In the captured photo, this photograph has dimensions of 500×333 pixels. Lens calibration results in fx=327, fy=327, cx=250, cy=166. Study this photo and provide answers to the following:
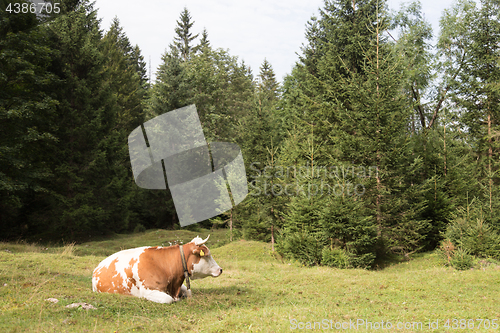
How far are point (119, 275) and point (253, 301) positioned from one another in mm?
3004

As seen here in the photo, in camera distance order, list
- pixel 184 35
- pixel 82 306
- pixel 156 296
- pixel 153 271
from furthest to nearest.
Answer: pixel 184 35 → pixel 153 271 → pixel 156 296 → pixel 82 306

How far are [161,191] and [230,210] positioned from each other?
1101 cm

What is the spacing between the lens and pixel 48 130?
805 inches

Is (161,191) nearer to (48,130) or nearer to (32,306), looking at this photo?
(48,130)

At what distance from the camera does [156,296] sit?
6.61m

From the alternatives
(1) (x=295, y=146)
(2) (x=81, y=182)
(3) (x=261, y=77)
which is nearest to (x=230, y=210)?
(1) (x=295, y=146)

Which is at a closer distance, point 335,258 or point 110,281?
point 110,281

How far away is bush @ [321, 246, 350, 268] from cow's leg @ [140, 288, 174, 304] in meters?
8.61

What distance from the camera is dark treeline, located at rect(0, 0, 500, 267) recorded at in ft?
49.4

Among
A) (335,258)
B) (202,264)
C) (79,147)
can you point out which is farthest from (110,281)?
(79,147)

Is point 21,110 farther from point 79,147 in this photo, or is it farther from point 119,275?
point 119,275

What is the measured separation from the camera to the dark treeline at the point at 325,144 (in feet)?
49.4

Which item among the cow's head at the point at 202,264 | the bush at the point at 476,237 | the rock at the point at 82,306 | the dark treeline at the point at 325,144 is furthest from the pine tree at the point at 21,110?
the bush at the point at 476,237

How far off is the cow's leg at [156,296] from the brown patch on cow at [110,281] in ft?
1.33
